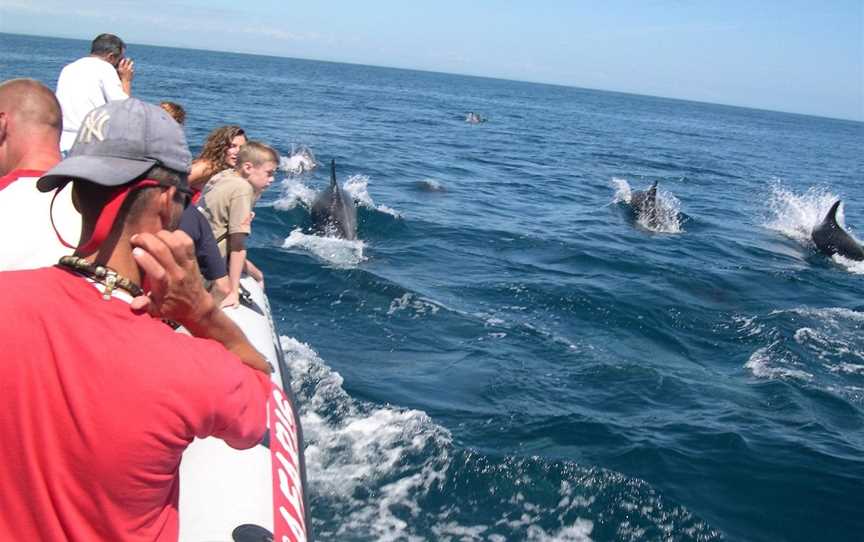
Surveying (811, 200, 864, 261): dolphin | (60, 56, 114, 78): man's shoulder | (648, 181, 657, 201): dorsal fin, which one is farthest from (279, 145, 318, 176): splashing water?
(60, 56, 114, 78): man's shoulder

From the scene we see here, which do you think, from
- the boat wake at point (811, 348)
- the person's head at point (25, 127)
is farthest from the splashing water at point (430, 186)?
the person's head at point (25, 127)

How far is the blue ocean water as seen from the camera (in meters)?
5.49

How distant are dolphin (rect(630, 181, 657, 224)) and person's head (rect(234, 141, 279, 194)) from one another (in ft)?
43.9

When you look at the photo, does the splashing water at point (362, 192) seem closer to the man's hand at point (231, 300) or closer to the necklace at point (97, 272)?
the man's hand at point (231, 300)

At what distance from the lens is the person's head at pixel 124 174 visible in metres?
1.90

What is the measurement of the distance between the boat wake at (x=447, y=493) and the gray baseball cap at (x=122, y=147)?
3405 mm

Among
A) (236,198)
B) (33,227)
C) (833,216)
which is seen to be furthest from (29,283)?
(833,216)

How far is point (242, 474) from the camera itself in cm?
363

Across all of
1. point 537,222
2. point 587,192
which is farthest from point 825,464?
point 587,192

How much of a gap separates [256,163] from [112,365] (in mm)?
3846

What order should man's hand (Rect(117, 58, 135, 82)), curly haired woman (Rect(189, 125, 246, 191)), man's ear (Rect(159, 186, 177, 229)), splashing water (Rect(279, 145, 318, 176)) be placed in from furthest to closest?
splashing water (Rect(279, 145, 318, 176)) → man's hand (Rect(117, 58, 135, 82)) → curly haired woman (Rect(189, 125, 246, 191)) → man's ear (Rect(159, 186, 177, 229))

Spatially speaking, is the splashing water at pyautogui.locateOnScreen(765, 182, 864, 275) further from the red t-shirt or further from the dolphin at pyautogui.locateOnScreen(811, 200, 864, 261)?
the red t-shirt

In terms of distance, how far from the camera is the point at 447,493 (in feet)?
17.9

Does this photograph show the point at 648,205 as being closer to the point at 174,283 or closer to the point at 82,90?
the point at 82,90
